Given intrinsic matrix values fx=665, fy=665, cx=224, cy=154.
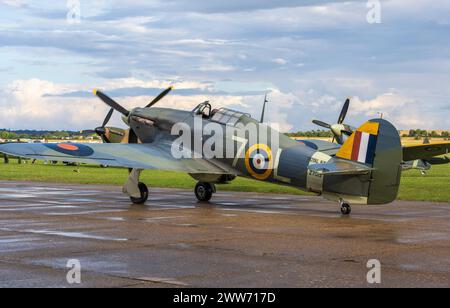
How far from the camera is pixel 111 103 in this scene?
90.3ft

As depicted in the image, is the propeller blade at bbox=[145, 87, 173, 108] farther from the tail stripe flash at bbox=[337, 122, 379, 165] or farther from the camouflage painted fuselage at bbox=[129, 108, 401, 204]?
the tail stripe flash at bbox=[337, 122, 379, 165]

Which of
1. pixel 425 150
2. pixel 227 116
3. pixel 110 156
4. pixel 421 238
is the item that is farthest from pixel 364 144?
pixel 110 156

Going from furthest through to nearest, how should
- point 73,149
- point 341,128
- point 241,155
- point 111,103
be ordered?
1. point 341,128
2. point 111,103
3. point 73,149
4. point 241,155

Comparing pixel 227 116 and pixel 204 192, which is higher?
pixel 227 116

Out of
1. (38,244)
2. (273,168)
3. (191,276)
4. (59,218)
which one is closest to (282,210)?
(273,168)

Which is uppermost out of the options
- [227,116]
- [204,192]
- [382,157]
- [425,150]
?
[227,116]

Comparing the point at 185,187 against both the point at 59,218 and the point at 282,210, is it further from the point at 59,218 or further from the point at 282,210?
the point at 59,218

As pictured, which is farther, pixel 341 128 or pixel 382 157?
pixel 341 128

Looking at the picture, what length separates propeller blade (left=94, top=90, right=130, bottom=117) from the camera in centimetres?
2636

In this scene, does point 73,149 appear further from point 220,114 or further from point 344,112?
point 344,112

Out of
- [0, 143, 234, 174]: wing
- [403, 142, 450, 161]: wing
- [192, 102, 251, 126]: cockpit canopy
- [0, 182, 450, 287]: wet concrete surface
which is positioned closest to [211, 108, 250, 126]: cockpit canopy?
[192, 102, 251, 126]: cockpit canopy

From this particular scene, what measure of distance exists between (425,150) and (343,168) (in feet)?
7.56

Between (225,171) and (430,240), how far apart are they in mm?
9003

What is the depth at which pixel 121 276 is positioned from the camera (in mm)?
9781
